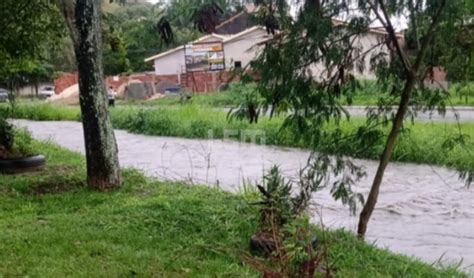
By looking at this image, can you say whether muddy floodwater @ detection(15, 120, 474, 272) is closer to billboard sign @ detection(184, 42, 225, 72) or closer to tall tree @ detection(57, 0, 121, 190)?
tall tree @ detection(57, 0, 121, 190)

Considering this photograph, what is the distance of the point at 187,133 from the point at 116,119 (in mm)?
3749

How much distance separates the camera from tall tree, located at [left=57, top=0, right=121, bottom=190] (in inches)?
194

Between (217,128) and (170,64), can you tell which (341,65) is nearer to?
(217,128)

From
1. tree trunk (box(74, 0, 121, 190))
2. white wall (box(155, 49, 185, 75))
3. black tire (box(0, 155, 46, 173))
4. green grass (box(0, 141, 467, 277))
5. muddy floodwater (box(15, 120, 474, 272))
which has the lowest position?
muddy floodwater (box(15, 120, 474, 272))

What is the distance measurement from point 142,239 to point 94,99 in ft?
6.17

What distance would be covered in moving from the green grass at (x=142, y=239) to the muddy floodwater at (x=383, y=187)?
2.74 feet

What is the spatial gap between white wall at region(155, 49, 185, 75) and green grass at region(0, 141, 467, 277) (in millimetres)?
22656

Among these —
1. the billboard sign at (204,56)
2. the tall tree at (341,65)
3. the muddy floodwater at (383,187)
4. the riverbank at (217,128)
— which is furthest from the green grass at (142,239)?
the billboard sign at (204,56)

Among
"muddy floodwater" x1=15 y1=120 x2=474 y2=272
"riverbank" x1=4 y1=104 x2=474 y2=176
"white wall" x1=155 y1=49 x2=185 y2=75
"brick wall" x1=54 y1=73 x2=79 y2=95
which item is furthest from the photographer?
"white wall" x1=155 y1=49 x2=185 y2=75

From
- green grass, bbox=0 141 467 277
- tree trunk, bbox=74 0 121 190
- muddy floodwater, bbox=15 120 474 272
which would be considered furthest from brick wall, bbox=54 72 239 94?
green grass, bbox=0 141 467 277

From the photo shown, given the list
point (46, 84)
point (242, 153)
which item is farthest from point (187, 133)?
point (46, 84)

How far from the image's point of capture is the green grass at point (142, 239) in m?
3.03

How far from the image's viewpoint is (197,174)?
299 inches

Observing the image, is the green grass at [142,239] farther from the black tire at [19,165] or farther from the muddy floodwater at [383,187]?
the black tire at [19,165]
